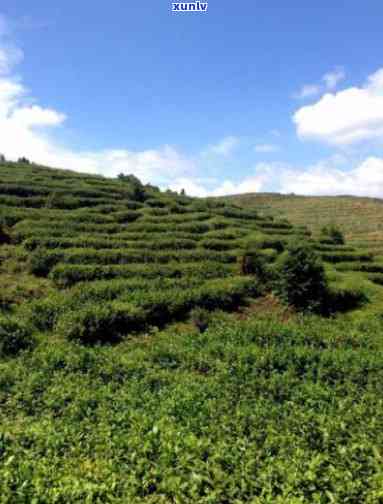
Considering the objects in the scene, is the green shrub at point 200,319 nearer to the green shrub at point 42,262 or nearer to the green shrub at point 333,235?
the green shrub at point 42,262

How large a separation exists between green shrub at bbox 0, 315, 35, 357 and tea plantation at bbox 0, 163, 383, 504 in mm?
75

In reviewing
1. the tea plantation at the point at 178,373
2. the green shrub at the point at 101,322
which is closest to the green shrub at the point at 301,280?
the tea plantation at the point at 178,373

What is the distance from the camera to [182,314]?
20.1 m

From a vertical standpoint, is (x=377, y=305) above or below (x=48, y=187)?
below

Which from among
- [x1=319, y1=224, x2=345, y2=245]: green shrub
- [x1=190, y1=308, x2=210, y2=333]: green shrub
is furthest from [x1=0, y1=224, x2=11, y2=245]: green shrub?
[x1=319, y1=224, x2=345, y2=245]: green shrub

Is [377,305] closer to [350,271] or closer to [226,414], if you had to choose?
[350,271]

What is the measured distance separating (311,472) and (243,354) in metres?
6.70

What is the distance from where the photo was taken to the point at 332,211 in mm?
93375

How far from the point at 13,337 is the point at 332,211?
299 feet

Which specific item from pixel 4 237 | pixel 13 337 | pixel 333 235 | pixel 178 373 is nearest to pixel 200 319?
pixel 178 373

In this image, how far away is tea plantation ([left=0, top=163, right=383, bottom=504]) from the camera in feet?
22.3

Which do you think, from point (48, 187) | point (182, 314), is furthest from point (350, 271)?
point (48, 187)

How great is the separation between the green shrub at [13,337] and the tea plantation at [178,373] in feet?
0.25

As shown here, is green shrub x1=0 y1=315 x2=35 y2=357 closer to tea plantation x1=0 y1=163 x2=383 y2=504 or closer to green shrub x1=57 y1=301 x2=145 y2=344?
tea plantation x1=0 y1=163 x2=383 y2=504
